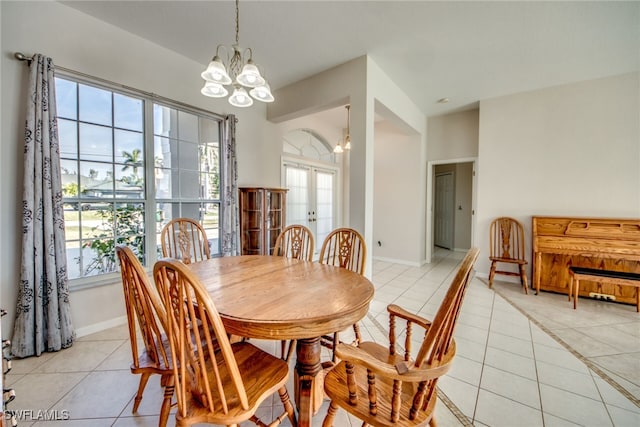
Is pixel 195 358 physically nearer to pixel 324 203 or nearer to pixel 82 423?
pixel 82 423

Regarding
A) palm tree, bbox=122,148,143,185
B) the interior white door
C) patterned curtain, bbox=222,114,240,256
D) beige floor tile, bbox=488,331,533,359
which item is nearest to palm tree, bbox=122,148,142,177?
palm tree, bbox=122,148,143,185

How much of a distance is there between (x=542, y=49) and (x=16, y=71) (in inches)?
197

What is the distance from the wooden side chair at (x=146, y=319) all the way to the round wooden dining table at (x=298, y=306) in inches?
10.5

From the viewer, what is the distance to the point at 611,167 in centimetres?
333

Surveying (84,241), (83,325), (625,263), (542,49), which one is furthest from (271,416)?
(625,263)

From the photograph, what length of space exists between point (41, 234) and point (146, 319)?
174 centimetres

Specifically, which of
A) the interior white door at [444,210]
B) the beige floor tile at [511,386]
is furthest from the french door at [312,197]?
the beige floor tile at [511,386]

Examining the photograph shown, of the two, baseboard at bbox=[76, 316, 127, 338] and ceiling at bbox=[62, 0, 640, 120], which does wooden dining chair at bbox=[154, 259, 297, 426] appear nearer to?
baseboard at bbox=[76, 316, 127, 338]

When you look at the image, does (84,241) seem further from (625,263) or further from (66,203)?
(625,263)

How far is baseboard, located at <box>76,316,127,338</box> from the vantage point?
2.35m

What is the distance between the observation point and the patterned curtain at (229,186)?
3.39m

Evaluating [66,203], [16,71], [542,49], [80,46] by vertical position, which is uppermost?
[542,49]

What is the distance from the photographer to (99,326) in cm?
245

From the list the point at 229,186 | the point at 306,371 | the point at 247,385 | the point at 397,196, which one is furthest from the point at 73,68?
the point at 397,196
